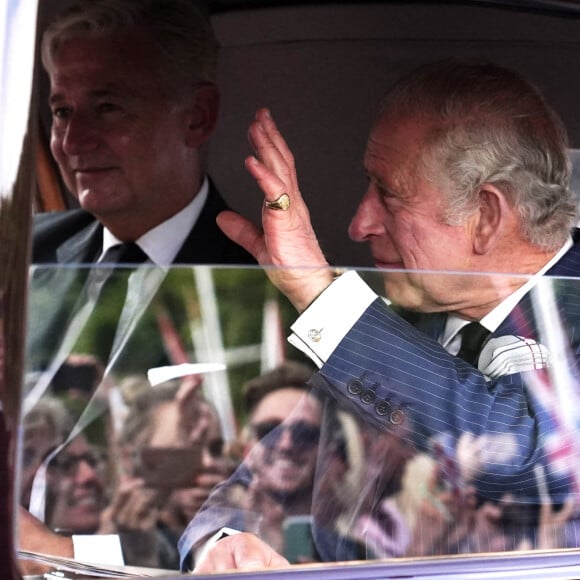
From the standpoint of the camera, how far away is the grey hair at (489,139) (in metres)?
2.21

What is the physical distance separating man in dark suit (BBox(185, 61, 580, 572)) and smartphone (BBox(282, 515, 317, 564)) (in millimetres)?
24

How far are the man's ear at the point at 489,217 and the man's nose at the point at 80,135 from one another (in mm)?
691

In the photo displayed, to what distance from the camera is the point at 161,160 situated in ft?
6.79

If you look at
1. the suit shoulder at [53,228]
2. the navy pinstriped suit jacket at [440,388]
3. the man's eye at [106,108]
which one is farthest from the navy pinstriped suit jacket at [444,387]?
the man's eye at [106,108]

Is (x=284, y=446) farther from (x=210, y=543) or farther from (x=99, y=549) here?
(x=99, y=549)

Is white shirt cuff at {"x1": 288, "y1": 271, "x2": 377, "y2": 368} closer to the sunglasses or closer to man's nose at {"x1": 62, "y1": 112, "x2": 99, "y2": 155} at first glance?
the sunglasses

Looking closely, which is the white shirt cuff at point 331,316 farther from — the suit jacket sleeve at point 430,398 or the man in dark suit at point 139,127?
the man in dark suit at point 139,127

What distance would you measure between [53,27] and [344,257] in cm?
60

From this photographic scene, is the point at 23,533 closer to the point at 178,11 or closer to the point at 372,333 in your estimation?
the point at 372,333

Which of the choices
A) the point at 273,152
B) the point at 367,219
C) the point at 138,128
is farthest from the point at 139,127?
the point at 367,219

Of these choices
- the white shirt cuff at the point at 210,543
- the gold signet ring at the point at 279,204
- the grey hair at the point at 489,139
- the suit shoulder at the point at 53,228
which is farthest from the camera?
the grey hair at the point at 489,139

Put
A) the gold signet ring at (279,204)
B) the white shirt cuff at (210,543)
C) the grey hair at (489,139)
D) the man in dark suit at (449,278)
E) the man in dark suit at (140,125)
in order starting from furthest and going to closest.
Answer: the grey hair at (489,139) → the gold signet ring at (279,204) → the man in dark suit at (140,125) → the man in dark suit at (449,278) → the white shirt cuff at (210,543)

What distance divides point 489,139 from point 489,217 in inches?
5.8

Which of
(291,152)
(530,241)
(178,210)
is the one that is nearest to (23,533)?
(178,210)
